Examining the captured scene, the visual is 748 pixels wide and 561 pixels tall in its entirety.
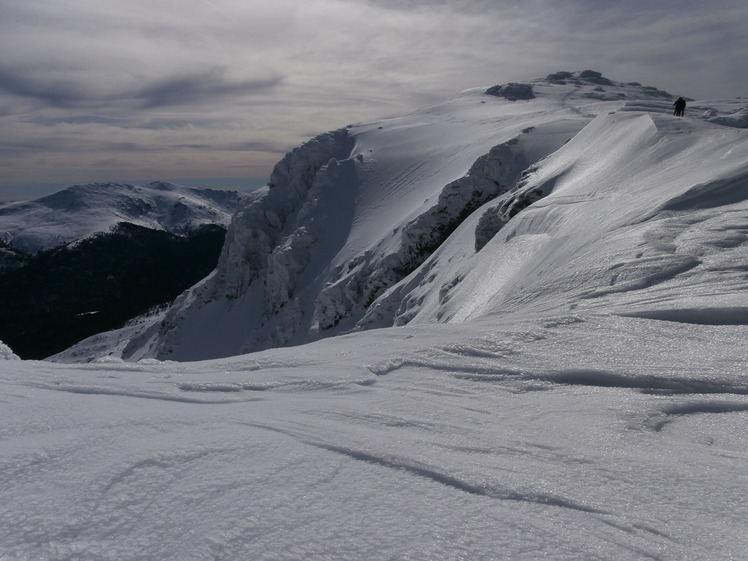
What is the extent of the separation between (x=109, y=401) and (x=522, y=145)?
33.6 meters

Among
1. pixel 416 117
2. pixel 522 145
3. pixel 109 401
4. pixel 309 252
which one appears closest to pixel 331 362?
pixel 109 401

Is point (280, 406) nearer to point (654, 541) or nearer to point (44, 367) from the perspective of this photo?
point (654, 541)

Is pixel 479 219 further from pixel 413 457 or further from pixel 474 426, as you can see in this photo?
pixel 413 457

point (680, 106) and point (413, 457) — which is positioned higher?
point (680, 106)

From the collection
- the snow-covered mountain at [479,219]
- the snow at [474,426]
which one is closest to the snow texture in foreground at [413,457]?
the snow at [474,426]

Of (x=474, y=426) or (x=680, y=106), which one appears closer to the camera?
(x=474, y=426)

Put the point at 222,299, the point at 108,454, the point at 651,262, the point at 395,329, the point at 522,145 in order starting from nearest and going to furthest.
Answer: the point at 108,454
the point at 651,262
the point at 395,329
the point at 522,145
the point at 222,299

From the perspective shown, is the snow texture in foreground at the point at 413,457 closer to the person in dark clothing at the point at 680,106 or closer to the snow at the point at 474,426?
the snow at the point at 474,426

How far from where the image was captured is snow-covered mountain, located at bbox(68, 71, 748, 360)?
10.0m

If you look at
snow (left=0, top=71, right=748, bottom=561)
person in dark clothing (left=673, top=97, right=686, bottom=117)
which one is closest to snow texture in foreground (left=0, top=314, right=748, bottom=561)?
snow (left=0, top=71, right=748, bottom=561)

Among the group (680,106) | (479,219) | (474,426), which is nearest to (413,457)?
(474,426)

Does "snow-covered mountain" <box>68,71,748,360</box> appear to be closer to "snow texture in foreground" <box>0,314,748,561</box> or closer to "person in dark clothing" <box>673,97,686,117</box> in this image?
"person in dark clothing" <box>673,97,686,117</box>

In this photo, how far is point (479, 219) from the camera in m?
25.5

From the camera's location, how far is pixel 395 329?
9.84 m
